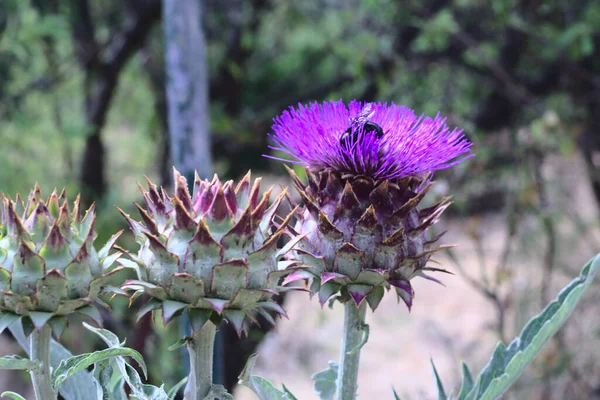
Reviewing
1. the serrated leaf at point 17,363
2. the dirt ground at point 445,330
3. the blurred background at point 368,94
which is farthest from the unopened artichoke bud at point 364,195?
the dirt ground at point 445,330

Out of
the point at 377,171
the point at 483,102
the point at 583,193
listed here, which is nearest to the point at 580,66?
the point at 483,102

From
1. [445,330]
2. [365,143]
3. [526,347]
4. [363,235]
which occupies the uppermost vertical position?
[365,143]

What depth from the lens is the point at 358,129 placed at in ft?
3.14

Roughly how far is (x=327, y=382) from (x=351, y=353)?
0.48 feet

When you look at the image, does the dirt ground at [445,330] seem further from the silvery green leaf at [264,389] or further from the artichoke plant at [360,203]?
the silvery green leaf at [264,389]

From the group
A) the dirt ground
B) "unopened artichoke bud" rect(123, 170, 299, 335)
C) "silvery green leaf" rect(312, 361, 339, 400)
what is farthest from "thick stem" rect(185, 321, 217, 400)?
the dirt ground

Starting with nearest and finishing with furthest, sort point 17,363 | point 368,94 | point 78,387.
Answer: point 17,363
point 78,387
point 368,94

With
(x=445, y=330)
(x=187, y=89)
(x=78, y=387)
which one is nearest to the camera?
(x=78, y=387)

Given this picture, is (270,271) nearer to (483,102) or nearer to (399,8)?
(399,8)

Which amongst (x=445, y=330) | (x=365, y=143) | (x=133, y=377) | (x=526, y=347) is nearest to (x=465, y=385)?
(x=526, y=347)

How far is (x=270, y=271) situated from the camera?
32.6 inches

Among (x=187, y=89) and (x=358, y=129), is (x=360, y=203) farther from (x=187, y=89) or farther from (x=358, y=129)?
(x=187, y=89)

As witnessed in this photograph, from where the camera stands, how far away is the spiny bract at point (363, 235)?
0.92m

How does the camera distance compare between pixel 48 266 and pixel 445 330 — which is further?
pixel 445 330
